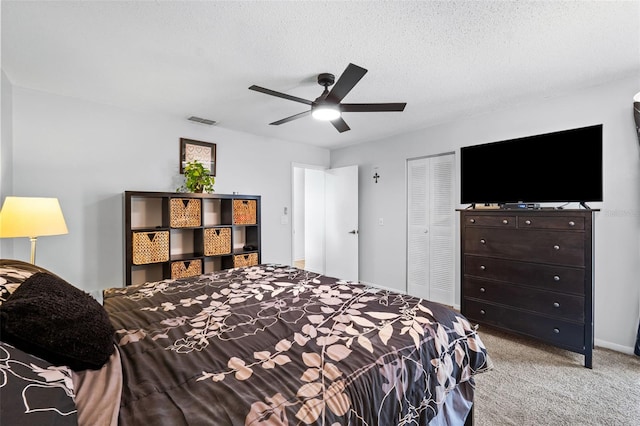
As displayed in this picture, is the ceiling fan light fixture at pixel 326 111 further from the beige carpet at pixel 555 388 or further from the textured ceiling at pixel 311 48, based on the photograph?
the beige carpet at pixel 555 388

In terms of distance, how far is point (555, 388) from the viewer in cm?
210

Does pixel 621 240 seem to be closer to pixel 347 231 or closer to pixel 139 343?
pixel 347 231

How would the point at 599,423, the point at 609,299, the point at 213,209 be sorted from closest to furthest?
the point at 599,423 → the point at 609,299 → the point at 213,209

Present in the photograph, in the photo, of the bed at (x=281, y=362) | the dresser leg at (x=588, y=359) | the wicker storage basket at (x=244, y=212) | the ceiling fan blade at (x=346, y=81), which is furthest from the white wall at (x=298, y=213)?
the dresser leg at (x=588, y=359)

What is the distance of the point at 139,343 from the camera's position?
1230 millimetres

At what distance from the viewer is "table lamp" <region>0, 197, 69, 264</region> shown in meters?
2.03

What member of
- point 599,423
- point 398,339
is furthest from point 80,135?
point 599,423

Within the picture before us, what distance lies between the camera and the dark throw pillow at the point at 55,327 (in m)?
0.81

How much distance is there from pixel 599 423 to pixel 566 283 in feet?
3.55

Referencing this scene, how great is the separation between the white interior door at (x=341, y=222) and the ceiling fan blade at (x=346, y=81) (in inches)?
105

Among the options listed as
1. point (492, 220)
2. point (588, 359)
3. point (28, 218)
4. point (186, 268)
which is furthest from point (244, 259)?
point (588, 359)

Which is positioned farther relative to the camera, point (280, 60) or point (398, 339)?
point (280, 60)

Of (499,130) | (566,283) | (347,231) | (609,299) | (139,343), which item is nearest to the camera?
(139,343)

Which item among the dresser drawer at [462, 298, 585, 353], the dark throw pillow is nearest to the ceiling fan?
the dark throw pillow
